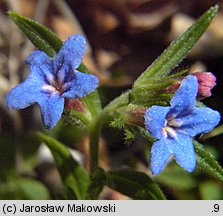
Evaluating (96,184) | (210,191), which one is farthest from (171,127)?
(210,191)

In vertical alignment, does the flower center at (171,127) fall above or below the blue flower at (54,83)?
below

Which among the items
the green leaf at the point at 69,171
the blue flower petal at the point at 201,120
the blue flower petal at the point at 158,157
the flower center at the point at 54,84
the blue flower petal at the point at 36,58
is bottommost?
the blue flower petal at the point at 158,157

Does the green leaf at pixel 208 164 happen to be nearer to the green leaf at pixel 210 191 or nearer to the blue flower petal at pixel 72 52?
the blue flower petal at pixel 72 52

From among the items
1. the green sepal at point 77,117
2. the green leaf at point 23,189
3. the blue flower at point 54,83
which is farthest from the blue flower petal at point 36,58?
the green leaf at point 23,189

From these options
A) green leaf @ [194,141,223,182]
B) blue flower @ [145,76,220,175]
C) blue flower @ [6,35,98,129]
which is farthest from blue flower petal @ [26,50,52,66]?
green leaf @ [194,141,223,182]

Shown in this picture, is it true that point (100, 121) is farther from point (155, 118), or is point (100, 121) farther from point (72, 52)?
point (155, 118)
